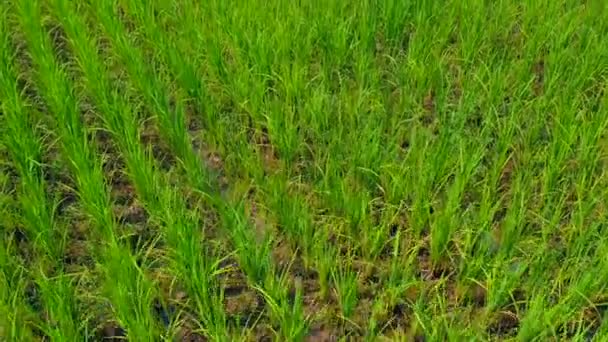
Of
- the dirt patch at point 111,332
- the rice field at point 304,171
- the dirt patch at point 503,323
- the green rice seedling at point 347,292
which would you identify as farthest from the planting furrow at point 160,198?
the dirt patch at point 503,323

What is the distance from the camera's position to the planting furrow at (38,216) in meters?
1.64

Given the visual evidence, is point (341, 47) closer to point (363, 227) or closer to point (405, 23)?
point (405, 23)

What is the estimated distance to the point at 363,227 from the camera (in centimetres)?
194

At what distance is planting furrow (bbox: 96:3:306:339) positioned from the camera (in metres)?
1.69

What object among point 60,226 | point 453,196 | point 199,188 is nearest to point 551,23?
point 453,196

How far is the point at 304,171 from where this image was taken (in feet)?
7.27

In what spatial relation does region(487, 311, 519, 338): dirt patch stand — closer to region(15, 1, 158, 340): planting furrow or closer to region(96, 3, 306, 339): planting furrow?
region(96, 3, 306, 339): planting furrow

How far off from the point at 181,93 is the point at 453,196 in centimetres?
109

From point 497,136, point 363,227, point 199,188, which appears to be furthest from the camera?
point 497,136

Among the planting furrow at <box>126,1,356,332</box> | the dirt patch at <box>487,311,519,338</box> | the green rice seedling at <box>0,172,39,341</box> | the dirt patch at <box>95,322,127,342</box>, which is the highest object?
the planting furrow at <box>126,1,356,332</box>

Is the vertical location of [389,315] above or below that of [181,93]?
below

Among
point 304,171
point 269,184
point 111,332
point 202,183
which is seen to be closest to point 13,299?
point 111,332

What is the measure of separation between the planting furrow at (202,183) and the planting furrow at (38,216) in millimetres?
392

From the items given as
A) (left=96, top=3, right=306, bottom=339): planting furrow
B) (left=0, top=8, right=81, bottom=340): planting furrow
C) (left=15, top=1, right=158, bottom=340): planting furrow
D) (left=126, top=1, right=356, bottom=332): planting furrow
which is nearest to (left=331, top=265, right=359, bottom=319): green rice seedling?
(left=126, top=1, right=356, bottom=332): planting furrow
